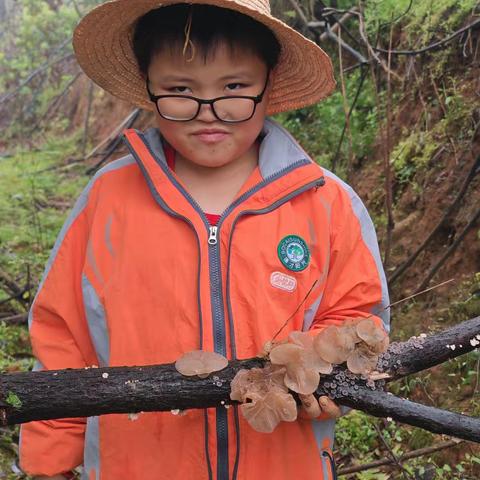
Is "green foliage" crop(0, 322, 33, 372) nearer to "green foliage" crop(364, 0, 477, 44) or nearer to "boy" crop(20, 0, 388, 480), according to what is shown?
"boy" crop(20, 0, 388, 480)

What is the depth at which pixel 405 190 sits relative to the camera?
4.71 metres

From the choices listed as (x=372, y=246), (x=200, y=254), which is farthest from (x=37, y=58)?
(x=372, y=246)

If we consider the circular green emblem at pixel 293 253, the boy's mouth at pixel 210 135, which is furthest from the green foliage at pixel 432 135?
the boy's mouth at pixel 210 135

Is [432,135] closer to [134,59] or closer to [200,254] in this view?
[134,59]

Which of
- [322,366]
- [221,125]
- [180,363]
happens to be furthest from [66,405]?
[221,125]

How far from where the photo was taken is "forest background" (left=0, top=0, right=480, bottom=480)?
3387mm

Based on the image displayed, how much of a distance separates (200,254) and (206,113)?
1.59ft

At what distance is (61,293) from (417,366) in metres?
1.31

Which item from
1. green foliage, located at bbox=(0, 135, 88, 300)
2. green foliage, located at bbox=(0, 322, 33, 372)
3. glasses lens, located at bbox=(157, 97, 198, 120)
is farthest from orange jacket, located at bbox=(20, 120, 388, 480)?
green foliage, located at bbox=(0, 135, 88, 300)

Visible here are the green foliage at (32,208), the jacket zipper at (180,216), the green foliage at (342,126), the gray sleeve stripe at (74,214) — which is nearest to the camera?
the jacket zipper at (180,216)

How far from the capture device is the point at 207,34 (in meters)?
1.88

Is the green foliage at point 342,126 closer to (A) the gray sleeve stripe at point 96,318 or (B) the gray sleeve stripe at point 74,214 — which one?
(B) the gray sleeve stripe at point 74,214

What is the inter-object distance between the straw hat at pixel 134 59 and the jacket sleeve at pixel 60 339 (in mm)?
641

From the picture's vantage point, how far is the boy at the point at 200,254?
1915 millimetres
